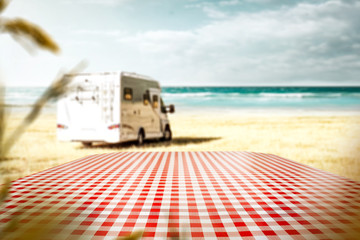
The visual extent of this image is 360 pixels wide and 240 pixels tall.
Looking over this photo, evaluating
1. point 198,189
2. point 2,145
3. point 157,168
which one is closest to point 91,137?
point 157,168

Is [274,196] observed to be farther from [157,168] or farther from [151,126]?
[151,126]

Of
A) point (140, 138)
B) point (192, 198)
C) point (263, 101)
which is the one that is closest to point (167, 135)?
point (140, 138)

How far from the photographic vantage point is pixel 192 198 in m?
3.58

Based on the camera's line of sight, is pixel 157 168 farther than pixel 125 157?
No

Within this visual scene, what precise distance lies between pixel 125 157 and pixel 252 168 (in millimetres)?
2468

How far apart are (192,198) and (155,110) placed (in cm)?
923

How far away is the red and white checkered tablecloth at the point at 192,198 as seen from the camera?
257cm

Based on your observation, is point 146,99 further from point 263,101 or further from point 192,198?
point 263,101

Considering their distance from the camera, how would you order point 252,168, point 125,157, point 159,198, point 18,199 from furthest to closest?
point 125,157 < point 252,168 < point 159,198 < point 18,199

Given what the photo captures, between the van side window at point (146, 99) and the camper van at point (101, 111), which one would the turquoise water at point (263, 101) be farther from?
the camper van at point (101, 111)

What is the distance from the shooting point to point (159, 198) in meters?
3.58

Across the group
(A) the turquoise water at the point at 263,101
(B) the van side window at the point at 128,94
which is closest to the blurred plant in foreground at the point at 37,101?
(B) the van side window at the point at 128,94

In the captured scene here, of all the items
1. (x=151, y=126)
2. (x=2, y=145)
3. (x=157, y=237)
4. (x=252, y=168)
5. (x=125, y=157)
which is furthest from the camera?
(x=151, y=126)

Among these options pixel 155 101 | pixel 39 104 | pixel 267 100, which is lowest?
pixel 267 100
